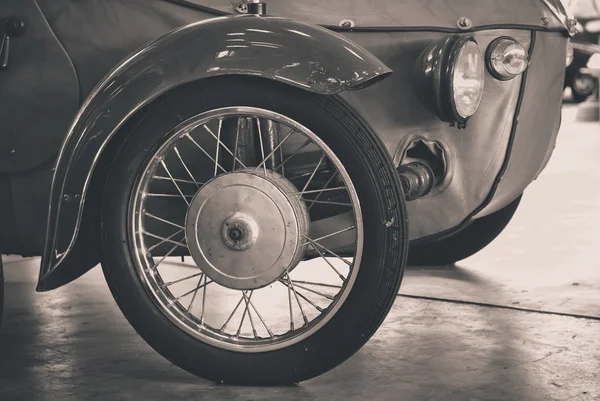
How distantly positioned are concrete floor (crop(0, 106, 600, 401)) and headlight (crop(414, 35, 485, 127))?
0.73 meters

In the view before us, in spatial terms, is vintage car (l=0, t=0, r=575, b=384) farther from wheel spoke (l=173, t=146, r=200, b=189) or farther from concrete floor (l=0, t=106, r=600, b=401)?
concrete floor (l=0, t=106, r=600, b=401)

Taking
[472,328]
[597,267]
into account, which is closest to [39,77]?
[472,328]

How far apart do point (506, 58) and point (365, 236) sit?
0.75 metres

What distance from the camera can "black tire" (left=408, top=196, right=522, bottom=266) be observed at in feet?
13.3

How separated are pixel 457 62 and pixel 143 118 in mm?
861

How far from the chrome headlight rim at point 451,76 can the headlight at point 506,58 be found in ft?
0.39

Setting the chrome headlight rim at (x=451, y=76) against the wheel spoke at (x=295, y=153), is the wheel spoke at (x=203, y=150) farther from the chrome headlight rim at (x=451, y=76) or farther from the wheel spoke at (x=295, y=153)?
the chrome headlight rim at (x=451, y=76)

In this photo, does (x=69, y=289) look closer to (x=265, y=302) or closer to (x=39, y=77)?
(x=265, y=302)

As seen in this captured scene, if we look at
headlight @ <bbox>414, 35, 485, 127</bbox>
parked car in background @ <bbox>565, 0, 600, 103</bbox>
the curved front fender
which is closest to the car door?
the curved front fender

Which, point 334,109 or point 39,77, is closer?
point 334,109

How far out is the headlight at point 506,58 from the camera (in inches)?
111

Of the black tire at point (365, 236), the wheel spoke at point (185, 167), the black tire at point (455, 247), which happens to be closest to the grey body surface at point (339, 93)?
the black tire at point (365, 236)

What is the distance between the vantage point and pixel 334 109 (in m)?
2.47

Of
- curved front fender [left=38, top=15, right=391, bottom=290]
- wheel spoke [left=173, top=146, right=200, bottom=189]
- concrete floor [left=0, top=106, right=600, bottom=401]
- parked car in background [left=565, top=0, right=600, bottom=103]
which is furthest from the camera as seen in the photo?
parked car in background [left=565, top=0, right=600, bottom=103]
